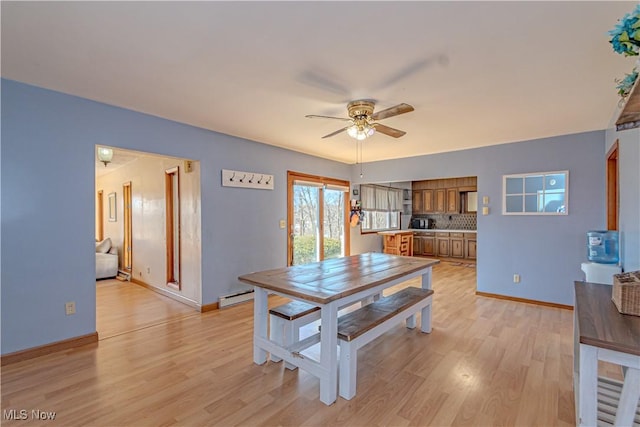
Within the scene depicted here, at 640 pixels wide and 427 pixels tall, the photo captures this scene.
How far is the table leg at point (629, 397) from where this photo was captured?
1.13 metres

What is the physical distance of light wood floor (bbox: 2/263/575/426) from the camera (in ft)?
6.11

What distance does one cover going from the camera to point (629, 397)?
1.14m

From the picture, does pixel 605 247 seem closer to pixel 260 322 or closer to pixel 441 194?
pixel 260 322

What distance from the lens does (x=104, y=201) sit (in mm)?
7133

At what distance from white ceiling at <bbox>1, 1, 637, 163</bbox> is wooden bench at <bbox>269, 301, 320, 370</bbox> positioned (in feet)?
6.27

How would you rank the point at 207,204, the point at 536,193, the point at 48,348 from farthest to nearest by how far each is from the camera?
the point at 536,193 → the point at 207,204 → the point at 48,348

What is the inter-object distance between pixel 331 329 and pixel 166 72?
7.52 feet

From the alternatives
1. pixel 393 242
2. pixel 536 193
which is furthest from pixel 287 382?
pixel 393 242

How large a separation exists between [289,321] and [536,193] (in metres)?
3.98

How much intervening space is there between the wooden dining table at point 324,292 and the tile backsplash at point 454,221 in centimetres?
597

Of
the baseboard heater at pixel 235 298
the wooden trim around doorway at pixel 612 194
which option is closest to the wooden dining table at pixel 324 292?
the baseboard heater at pixel 235 298

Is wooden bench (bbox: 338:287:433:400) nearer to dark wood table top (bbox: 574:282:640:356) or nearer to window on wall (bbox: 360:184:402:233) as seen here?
dark wood table top (bbox: 574:282:640:356)

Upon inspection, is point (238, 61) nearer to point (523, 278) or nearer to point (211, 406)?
point (211, 406)

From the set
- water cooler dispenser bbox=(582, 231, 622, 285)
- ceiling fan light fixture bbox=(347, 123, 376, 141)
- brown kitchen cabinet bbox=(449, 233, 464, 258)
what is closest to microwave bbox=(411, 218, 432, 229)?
brown kitchen cabinet bbox=(449, 233, 464, 258)
